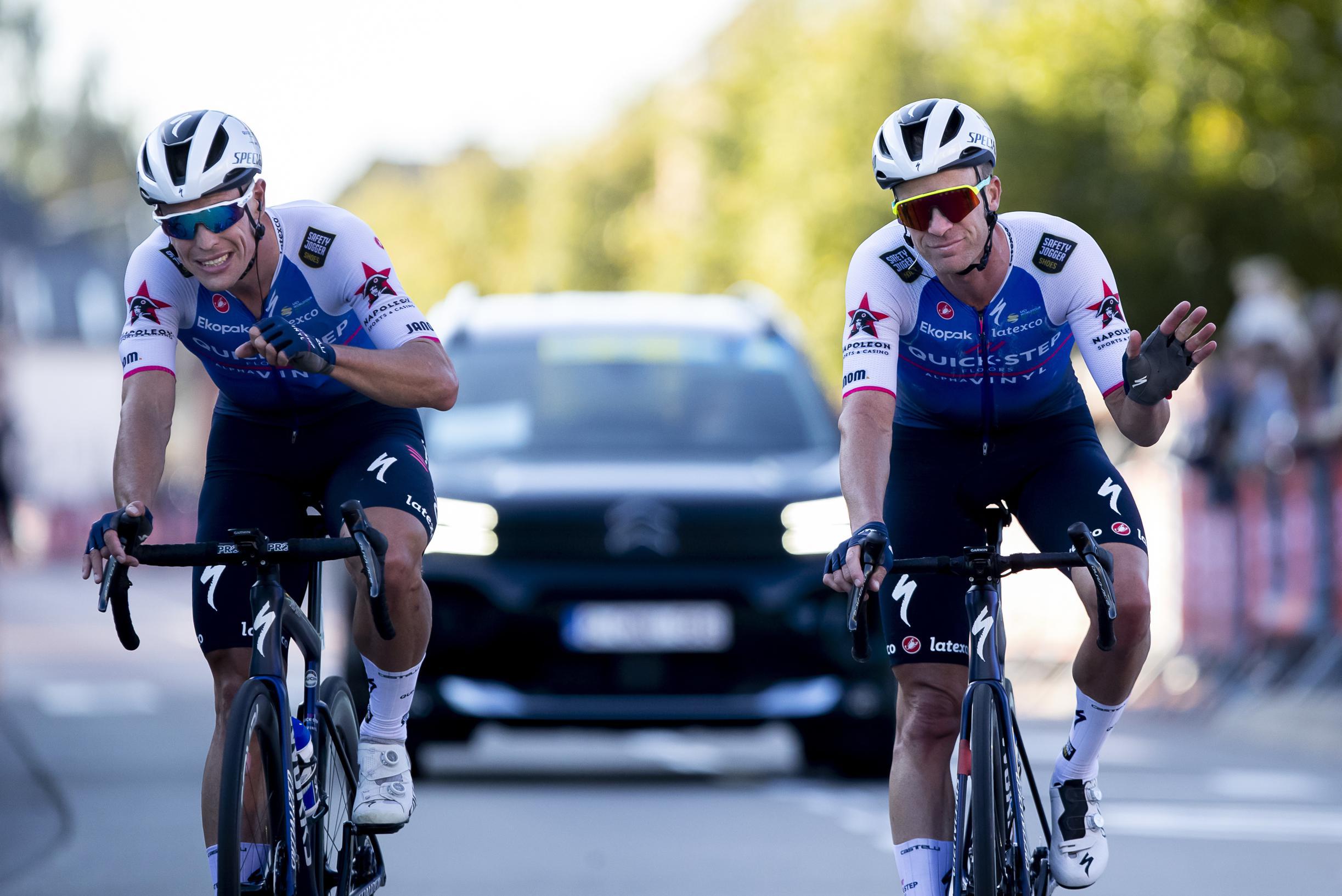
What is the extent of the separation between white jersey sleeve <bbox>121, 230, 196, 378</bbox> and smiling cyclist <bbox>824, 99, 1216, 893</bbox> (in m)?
1.76

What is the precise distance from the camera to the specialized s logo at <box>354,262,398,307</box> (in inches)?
263

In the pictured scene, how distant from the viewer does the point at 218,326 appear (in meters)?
6.64

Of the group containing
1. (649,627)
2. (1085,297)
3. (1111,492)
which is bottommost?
(1111,492)

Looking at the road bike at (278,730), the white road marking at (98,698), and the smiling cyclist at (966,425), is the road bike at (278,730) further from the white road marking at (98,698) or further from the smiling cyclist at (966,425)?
the white road marking at (98,698)

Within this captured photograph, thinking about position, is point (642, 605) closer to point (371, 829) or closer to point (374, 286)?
point (371, 829)

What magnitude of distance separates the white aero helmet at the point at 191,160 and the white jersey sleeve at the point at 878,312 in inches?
61.3

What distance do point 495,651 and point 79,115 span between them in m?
110

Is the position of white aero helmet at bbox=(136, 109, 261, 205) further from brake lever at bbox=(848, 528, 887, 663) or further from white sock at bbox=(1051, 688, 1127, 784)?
white sock at bbox=(1051, 688, 1127, 784)

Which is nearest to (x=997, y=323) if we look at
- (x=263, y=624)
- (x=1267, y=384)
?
(x=263, y=624)

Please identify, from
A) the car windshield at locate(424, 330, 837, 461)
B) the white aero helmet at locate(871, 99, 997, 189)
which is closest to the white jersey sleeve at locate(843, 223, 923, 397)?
the white aero helmet at locate(871, 99, 997, 189)

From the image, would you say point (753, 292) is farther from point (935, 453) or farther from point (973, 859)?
point (973, 859)

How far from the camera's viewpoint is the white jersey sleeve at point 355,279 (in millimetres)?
6617

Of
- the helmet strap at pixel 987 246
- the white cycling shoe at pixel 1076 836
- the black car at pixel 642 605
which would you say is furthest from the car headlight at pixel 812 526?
the helmet strap at pixel 987 246

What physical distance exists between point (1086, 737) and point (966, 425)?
88 cm
